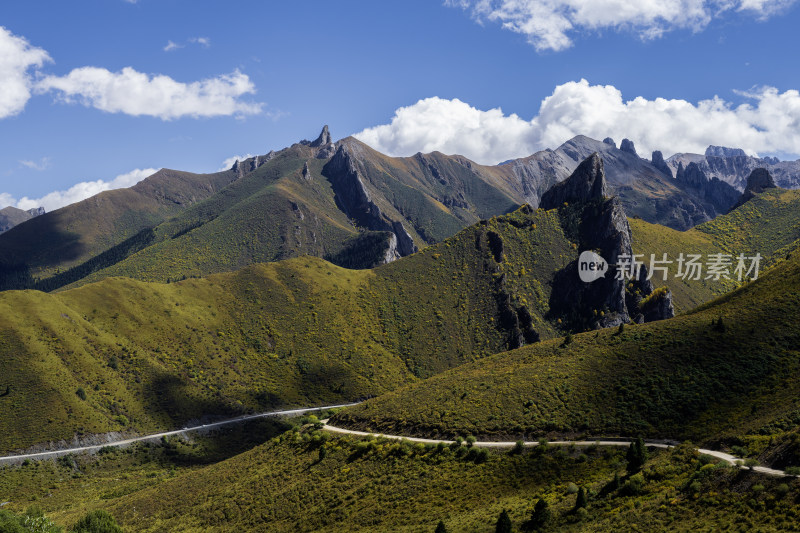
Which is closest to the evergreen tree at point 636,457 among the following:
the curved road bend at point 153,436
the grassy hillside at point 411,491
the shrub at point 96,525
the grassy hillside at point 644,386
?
the grassy hillside at point 411,491

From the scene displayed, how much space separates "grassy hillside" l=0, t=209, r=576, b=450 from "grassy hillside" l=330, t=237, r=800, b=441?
67.1m

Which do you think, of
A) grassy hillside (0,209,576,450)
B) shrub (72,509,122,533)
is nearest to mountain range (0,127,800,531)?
grassy hillside (0,209,576,450)

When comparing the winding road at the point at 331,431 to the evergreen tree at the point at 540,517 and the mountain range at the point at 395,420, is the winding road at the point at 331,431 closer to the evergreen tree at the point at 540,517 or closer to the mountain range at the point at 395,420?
the mountain range at the point at 395,420

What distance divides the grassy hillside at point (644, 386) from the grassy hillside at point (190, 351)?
67079mm

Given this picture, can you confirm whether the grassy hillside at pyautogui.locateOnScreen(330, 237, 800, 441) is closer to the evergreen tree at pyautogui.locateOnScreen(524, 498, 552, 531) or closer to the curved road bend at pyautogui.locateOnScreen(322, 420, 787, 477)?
the curved road bend at pyautogui.locateOnScreen(322, 420, 787, 477)

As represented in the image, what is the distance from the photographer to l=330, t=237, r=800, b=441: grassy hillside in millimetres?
68188

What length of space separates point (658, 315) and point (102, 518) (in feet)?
603

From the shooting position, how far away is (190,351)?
161 metres

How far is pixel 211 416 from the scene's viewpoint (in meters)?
143

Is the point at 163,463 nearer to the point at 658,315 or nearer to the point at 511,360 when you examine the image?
the point at 511,360

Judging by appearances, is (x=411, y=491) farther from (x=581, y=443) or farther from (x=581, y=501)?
(x=581, y=501)

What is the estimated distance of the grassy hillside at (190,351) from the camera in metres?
124

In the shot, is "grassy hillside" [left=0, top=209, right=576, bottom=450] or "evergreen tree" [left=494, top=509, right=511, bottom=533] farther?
"grassy hillside" [left=0, top=209, right=576, bottom=450]

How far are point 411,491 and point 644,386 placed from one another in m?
38.2
